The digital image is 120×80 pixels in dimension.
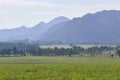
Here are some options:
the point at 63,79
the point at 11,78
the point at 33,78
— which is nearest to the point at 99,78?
the point at 63,79

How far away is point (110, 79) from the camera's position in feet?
156

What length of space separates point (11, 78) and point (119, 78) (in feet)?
50.2

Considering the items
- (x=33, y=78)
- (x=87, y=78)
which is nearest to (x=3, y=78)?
(x=33, y=78)

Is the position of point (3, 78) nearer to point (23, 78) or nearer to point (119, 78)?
point (23, 78)

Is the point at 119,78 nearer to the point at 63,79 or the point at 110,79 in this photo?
the point at 110,79

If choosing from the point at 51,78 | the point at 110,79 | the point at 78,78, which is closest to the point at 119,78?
the point at 110,79

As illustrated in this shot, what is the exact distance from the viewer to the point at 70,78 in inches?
1941

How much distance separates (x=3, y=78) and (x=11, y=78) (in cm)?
113

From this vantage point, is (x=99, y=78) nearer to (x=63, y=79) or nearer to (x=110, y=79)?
(x=110, y=79)

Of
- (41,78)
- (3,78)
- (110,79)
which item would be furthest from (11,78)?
(110,79)

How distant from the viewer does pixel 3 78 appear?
4925cm

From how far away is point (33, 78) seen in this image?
162ft

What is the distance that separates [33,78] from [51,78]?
2.58 m

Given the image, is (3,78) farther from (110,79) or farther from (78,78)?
(110,79)
